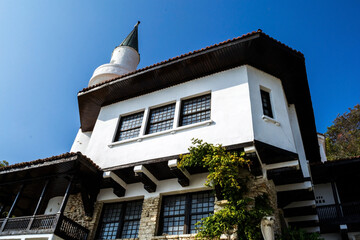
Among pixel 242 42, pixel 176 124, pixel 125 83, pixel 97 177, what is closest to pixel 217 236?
pixel 176 124

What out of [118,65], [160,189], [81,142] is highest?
[118,65]

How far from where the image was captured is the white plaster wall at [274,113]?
8870mm

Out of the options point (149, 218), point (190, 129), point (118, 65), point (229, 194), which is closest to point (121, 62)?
point (118, 65)

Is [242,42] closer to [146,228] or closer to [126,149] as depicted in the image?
[126,149]

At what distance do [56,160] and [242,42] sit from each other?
7312mm

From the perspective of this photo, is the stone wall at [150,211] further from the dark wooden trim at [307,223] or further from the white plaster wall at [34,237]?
the dark wooden trim at [307,223]

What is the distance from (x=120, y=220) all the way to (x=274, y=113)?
617 centimetres

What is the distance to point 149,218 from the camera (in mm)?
9141

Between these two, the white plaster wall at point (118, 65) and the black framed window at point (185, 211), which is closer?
the black framed window at point (185, 211)

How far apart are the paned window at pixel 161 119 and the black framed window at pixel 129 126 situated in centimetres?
50

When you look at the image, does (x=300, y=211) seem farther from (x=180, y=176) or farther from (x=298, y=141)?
(x=180, y=176)

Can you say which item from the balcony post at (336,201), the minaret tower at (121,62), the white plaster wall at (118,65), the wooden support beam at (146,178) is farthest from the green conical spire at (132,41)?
the balcony post at (336,201)

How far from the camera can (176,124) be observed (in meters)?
10.2

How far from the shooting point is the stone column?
28.8 ft
